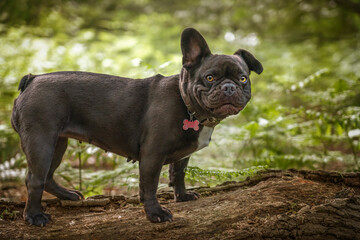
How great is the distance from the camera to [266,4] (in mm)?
9781

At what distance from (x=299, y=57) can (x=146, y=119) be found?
7.91m

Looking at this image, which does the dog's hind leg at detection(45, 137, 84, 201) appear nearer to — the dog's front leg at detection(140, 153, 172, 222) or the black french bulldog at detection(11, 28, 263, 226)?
the black french bulldog at detection(11, 28, 263, 226)

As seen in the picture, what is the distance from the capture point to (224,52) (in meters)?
8.01

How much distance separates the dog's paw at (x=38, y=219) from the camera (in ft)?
10.7

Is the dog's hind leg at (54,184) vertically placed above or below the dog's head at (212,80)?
below

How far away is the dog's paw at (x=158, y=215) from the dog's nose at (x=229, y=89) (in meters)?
1.37

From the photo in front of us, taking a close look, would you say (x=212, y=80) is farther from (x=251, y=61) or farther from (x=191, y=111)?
(x=251, y=61)

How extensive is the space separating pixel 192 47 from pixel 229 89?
27.6 inches

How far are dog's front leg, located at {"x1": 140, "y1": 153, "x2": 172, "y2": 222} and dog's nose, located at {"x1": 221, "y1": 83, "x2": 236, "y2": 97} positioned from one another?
37.1 inches

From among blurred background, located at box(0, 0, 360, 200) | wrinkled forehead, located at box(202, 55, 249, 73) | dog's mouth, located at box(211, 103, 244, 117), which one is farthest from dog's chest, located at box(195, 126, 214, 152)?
blurred background, located at box(0, 0, 360, 200)

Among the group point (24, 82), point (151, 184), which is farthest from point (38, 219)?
point (24, 82)

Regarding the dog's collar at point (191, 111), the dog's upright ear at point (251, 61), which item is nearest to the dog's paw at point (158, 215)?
the dog's collar at point (191, 111)

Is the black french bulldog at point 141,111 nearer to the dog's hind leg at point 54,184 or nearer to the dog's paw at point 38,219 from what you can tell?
the dog's paw at point 38,219

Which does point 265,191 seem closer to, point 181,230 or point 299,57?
point 181,230
